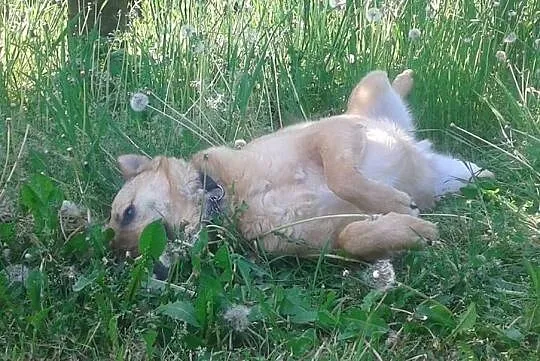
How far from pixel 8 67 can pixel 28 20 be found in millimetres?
363

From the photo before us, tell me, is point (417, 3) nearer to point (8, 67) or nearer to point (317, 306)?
point (8, 67)

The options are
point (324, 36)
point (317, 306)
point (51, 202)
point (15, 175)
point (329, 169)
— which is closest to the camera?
point (317, 306)

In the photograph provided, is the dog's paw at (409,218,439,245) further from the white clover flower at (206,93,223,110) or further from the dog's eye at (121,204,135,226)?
the white clover flower at (206,93,223,110)

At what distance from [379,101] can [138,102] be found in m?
1.13

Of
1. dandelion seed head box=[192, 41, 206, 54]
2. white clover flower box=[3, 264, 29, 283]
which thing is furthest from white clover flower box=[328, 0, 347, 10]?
white clover flower box=[3, 264, 29, 283]

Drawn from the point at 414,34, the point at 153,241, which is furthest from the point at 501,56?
the point at 153,241

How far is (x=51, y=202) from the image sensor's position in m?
2.98

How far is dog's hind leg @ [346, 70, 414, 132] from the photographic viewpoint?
13.5 ft

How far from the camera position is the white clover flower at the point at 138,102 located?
386 centimetres

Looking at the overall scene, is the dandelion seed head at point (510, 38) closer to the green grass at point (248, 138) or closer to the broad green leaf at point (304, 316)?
the green grass at point (248, 138)

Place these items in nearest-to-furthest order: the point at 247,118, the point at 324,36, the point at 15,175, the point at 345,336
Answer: the point at 345,336, the point at 15,175, the point at 247,118, the point at 324,36

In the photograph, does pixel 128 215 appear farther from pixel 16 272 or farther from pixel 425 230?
pixel 425 230

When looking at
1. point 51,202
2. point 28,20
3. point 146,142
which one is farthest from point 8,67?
point 51,202

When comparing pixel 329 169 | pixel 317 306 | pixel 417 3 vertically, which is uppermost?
pixel 417 3
